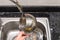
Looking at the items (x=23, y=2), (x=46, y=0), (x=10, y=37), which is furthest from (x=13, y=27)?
(x=46, y=0)

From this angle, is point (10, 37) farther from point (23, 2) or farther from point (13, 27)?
point (23, 2)

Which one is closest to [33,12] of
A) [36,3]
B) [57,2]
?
[36,3]

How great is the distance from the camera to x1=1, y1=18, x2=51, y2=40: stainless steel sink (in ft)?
3.47

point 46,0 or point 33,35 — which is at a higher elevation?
point 46,0

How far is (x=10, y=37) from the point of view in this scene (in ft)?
3.67

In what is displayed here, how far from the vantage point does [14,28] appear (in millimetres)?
1143

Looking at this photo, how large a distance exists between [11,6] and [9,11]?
5 cm

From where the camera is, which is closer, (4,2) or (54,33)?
(54,33)

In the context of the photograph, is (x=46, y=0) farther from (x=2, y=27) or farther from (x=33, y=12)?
(x=2, y=27)

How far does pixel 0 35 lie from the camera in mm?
1029

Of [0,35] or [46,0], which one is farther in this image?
[46,0]

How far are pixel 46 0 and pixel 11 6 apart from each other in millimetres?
236

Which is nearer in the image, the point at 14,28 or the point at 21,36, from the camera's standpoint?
the point at 21,36

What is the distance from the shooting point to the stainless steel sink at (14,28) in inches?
41.6
